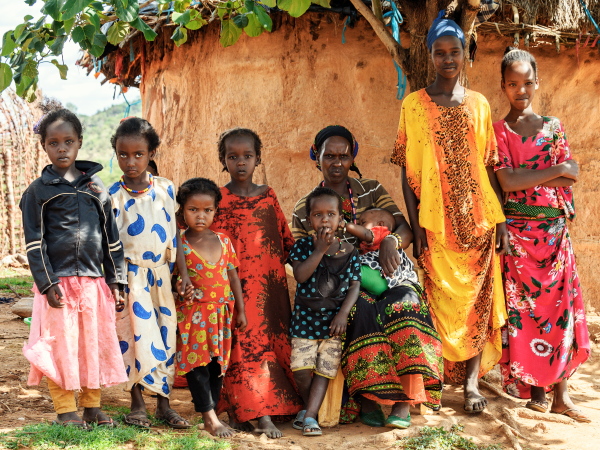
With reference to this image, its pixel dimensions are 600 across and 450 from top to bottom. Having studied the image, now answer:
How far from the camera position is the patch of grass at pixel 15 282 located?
287 inches

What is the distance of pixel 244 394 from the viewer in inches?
120

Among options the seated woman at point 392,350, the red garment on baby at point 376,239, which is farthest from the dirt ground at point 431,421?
the red garment on baby at point 376,239

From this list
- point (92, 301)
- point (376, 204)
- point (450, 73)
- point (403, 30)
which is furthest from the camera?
point (403, 30)

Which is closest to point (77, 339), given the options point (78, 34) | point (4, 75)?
point (4, 75)

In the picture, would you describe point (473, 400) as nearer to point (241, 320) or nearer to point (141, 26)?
point (241, 320)

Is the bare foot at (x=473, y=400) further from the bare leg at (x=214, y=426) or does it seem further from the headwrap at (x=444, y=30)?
the headwrap at (x=444, y=30)

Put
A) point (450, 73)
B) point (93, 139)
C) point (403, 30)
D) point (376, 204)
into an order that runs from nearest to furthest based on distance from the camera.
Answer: point (450, 73)
point (376, 204)
point (403, 30)
point (93, 139)

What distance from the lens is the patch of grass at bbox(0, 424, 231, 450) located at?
2.48m

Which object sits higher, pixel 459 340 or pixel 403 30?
pixel 403 30

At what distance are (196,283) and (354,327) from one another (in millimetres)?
888

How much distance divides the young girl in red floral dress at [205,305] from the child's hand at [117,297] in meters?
0.30

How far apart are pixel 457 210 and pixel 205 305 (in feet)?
5.08

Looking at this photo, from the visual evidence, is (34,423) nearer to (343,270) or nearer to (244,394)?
(244,394)

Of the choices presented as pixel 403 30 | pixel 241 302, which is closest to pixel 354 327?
pixel 241 302
